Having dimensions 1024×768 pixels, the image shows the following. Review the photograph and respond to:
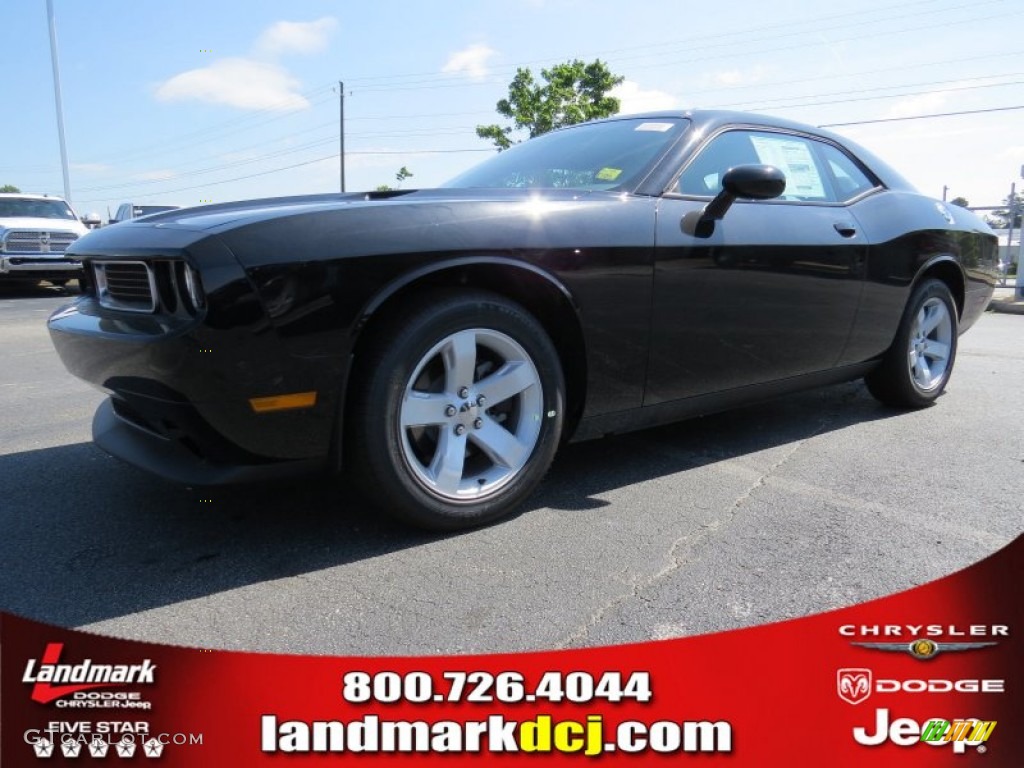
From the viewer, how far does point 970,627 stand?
1.51 m

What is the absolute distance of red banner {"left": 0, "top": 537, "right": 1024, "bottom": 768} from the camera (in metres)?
1.36

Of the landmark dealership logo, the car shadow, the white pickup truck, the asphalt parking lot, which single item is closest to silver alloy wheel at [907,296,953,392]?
the asphalt parking lot

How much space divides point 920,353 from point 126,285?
150 inches

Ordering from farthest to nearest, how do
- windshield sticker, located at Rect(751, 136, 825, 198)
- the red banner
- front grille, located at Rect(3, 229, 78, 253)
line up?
1. front grille, located at Rect(3, 229, 78, 253)
2. windshield sticker, located at Rect(751, 136, 825, 198)
3. the red banner

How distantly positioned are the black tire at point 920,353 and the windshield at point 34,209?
13580 mm

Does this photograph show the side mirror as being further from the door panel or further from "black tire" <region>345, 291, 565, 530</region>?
"black tire" <region>345, 291, 565, 530</region>

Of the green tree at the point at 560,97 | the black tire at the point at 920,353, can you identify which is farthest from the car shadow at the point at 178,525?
the green tree at the point at 560,97

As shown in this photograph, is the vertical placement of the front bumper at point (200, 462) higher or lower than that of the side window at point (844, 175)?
lower

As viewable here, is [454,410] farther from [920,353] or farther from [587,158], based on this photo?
[920,353]

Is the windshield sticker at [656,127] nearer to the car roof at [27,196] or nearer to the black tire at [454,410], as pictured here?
the black tire at [454,410]

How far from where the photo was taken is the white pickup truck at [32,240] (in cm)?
1202

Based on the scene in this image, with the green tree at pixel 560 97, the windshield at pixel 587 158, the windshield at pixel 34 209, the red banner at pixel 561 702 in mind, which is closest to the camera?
the red banner at pixel 561 702

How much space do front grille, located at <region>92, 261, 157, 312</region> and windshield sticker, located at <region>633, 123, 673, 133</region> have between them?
1992mm

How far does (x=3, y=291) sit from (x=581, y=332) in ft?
46.9
